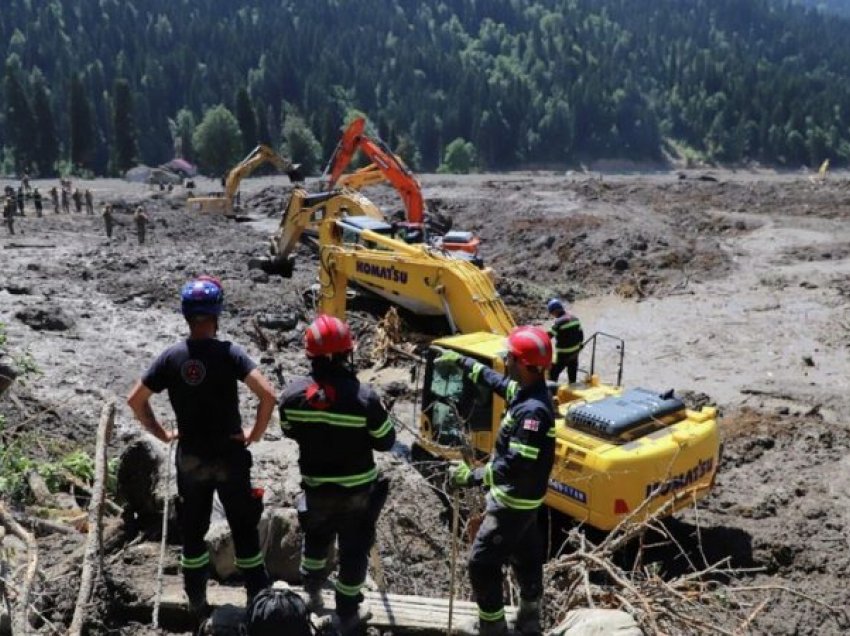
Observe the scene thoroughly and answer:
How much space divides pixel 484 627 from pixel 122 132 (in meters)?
77.1

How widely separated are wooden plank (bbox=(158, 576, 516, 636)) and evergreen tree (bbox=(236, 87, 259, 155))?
7695cm

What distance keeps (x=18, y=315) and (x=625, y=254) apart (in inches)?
590

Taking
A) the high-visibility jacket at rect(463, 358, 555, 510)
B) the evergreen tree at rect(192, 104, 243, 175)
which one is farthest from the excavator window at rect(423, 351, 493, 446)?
A: the evergreen tree at rect(192, 104, 243, 175)

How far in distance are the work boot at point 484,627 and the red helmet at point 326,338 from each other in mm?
1752

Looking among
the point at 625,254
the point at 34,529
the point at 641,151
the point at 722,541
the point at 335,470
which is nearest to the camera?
the point at 335,470

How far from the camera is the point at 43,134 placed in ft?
237

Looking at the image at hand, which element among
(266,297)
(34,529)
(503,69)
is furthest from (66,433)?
(503,69)

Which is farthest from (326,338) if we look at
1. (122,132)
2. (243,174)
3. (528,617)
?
(122,132)

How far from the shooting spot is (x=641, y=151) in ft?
392

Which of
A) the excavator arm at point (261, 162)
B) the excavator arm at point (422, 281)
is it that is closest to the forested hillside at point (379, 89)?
the excavator arm at point (261, 162)

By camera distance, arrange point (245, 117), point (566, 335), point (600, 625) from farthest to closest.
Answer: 1. point (245, 117)
2. point (566, 335)
3. point (600, 625)

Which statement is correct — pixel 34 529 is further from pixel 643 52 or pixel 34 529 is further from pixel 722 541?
pixel 643 52

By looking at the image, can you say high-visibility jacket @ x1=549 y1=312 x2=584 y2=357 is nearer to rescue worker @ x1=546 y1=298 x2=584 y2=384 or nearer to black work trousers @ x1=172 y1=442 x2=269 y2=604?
rescue worker @ x1=546 y1=298 x2=584 y2=384

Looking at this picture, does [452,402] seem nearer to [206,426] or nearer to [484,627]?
[484,627]
